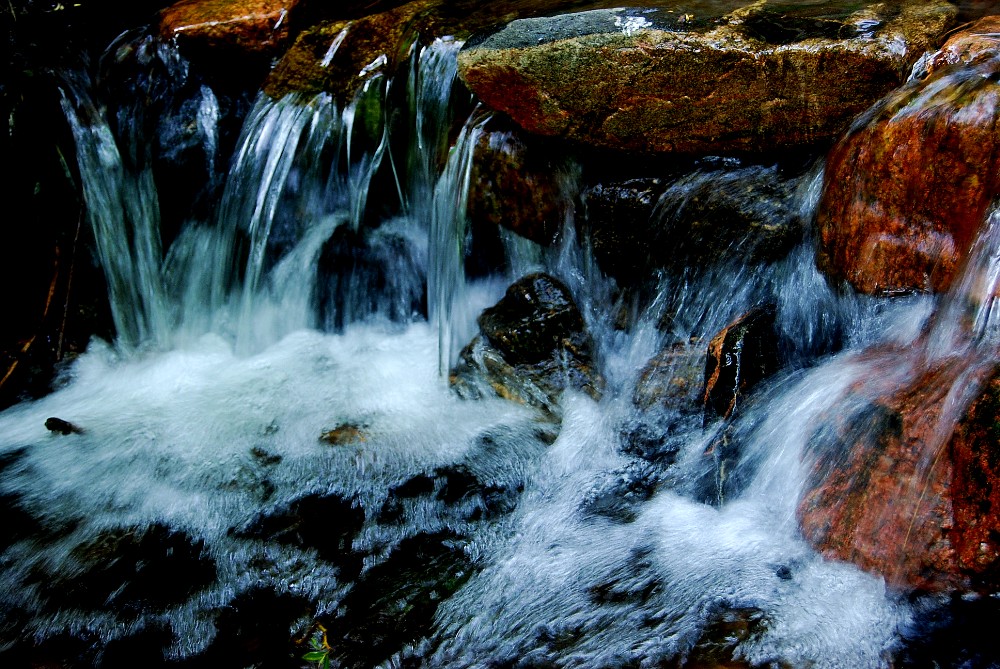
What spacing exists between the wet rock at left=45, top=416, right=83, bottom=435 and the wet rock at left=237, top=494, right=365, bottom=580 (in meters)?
1.70

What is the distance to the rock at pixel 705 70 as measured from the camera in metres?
3.41

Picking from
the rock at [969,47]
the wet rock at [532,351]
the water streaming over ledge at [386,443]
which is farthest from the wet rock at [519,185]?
the rock at [969,47]

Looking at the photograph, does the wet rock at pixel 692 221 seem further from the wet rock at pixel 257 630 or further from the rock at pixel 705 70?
the wet rock at pixel 257 630

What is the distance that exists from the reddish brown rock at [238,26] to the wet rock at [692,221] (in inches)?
121

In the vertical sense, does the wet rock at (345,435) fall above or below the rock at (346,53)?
below

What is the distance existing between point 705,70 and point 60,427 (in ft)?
14.1

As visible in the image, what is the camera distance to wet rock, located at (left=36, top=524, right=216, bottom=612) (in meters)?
2.99

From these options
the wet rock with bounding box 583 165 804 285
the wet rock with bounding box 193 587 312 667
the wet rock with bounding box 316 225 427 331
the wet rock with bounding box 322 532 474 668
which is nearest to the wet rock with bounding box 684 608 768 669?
the wet rock with bounding box 322 532 474 668

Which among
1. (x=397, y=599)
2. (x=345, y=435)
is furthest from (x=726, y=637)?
(x=345, y=435)

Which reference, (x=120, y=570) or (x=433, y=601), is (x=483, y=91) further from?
(x=120, y=570)

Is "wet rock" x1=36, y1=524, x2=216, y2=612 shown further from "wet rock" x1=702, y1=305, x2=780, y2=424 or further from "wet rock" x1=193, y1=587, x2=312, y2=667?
"wet rock" x1=702, y1=305, x2=780, y2=424

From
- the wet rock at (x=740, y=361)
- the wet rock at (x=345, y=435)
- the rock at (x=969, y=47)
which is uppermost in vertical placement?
the rock at (x=969, y=47)

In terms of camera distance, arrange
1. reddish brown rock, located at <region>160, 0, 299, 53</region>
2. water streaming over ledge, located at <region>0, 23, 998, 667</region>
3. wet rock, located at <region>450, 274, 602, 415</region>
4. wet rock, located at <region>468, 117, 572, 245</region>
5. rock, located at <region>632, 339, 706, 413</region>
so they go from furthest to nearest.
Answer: reddish brown rock, located at <region>160, 0, 299, 53</region> → wet rock, located at <region>468, 117, 572, 245</region> → wet rock, located at <region>450, 274, 602, 415</region> → rock, located at <region>632, 339, 706, 413</region> → water streaming over ledge, located at <region>0, 23, 998, 667</region>

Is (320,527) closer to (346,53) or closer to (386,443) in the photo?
(386,443)
